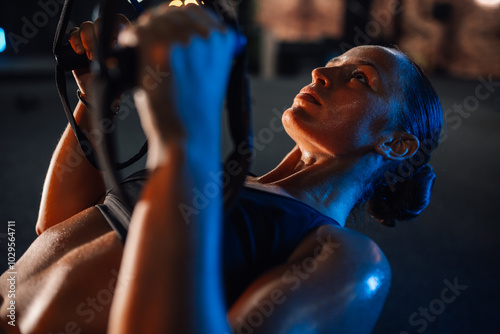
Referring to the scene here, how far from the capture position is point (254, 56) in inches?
294

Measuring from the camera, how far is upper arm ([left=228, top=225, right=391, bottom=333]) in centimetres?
59

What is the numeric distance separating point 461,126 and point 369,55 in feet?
10.6

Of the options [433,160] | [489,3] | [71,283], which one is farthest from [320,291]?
[489,3]

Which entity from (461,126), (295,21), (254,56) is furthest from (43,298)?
(295,21)

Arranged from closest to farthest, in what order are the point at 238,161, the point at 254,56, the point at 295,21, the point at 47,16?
the point at 238,161 → the point at 47,16 → the point at 254,56 → the point at 295,21

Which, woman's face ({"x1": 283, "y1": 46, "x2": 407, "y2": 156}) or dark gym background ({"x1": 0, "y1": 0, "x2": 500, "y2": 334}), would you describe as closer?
woman's face ({"x1": 283, "y1": 46, "x2": 407, "y2": 156})

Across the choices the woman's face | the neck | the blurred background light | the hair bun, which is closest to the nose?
the woman's face

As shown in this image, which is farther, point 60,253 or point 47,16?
point 47,16

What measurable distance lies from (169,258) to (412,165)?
77cm

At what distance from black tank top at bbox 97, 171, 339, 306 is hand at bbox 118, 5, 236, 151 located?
0.90ft

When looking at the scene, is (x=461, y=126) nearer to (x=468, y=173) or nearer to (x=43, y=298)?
(x=468, y=173)

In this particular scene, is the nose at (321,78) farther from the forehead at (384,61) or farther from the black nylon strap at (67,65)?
the black nylon strap at (67,65)

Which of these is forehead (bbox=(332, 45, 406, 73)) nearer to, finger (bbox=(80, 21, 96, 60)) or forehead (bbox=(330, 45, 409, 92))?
forehead (bbox=(330, 45, 409, 92))

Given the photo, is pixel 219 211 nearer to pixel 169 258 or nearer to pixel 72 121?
pixel 169 258
